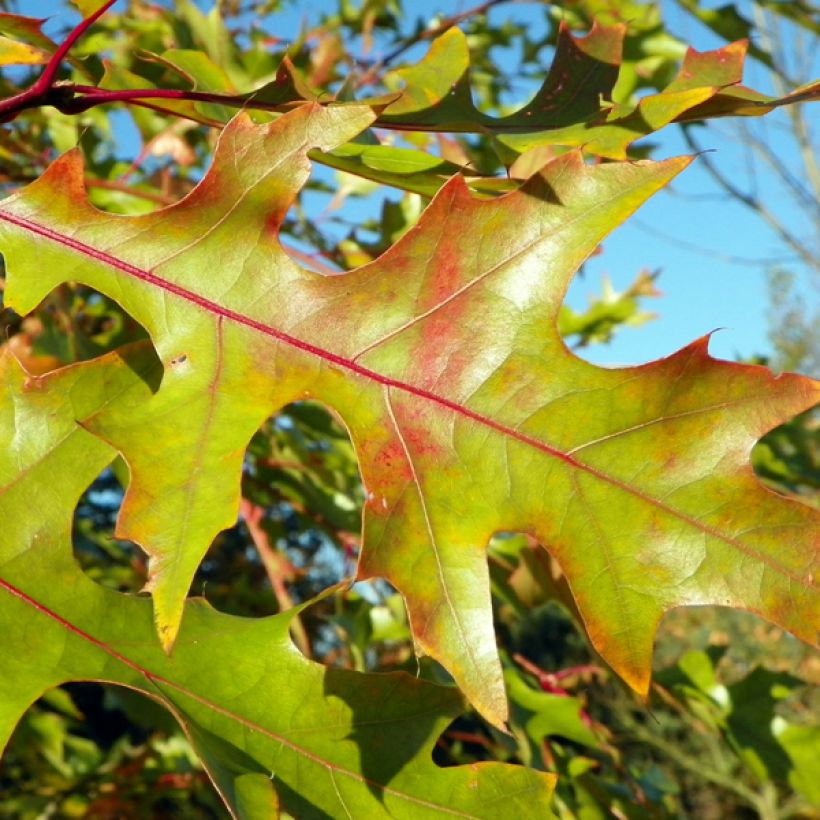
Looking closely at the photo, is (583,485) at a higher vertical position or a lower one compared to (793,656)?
higher

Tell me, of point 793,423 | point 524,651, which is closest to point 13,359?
point 793,423

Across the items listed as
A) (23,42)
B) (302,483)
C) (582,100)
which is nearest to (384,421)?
(582,100)

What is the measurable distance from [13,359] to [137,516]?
23 centimetres

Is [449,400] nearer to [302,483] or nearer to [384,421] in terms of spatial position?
[384,421]

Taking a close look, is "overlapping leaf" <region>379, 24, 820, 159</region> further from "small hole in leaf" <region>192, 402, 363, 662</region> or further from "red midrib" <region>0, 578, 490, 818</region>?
"small hole in leaf" <region>192, 402, 363, 662</region>

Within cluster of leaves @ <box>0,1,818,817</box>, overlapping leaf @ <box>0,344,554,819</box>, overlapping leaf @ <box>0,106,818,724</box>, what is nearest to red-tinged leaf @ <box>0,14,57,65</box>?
cluster of leaves @ <box>0,1,818,817</box>

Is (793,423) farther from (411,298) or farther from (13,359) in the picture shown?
(13,359)

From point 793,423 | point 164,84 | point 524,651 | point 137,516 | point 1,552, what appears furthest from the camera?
point 524,651

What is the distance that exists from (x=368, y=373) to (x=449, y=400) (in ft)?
0.23

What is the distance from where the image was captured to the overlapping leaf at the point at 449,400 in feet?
2.42

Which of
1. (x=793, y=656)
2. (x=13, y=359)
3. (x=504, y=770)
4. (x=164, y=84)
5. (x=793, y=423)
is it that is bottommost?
(x=793, y=656)

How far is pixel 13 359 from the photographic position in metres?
0.86

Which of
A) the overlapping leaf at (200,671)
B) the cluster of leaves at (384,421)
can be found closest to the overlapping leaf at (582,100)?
the cluster of leaves at (384,421)

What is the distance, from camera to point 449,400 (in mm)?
793
